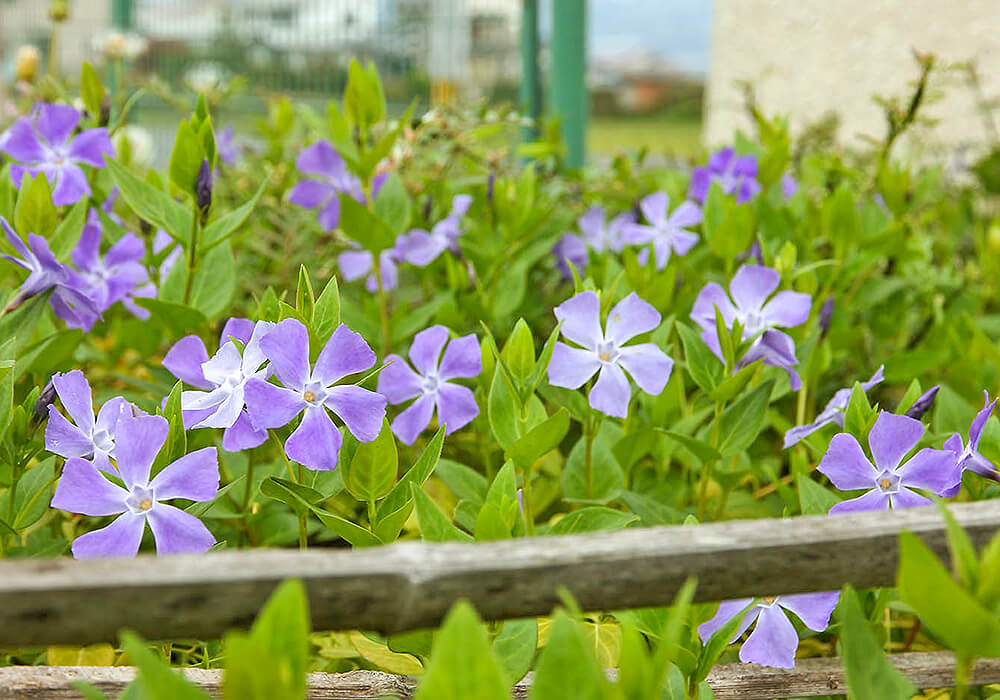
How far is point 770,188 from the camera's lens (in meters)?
1.53

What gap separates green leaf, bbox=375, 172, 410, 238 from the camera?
1185mm

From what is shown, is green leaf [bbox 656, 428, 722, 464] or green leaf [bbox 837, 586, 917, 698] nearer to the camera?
green leaf [bbox 837, 586, 917, 698]

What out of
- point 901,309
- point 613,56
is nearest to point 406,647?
point 901,309

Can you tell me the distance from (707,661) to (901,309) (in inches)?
37.3

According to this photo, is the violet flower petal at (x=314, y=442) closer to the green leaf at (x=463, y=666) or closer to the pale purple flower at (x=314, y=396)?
the pale purple flower at (x=314, y=396)

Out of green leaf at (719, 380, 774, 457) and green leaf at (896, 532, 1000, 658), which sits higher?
green leaf at (896, 532, 1000, 658)

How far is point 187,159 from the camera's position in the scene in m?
0.89

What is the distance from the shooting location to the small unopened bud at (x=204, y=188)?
2.91 feet

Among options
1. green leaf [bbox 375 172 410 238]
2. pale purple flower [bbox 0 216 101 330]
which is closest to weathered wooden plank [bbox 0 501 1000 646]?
pale purple flower [bbox 0 216 101 330]

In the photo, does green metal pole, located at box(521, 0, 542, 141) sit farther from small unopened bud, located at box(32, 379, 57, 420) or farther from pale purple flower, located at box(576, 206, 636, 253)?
small unopened bud, located at box(32, 379, 57, 420)

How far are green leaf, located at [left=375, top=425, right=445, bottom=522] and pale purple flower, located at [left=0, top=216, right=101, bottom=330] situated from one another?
34 cm

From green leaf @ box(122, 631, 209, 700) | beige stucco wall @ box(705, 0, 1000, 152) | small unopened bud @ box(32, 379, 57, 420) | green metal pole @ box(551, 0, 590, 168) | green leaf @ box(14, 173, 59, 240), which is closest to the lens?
green leaf @ box(122, 631, 209, 700)

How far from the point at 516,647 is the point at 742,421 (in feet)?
1.10

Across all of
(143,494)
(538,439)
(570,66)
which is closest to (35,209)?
(143,494)
